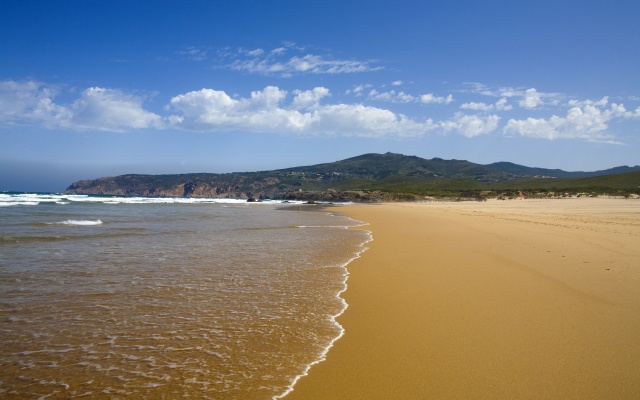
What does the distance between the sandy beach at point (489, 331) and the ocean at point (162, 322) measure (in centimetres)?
48

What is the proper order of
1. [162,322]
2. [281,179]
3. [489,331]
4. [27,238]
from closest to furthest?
1. [489,331]
2. [162,322]
3. [27,238]
4. [281,179]

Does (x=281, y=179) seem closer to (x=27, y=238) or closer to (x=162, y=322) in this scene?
(x=27, y=238)

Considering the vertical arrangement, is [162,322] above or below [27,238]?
below

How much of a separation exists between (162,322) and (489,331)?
4248 mm

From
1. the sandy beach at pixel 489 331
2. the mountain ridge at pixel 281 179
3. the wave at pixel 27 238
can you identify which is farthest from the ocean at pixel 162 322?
the mountain ridge at pixel 281 179

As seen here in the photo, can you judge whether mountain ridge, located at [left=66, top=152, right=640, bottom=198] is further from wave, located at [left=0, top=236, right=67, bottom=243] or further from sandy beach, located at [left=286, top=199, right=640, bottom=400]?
sandy beach, located at [left=286, top=199, right=640, bottom=400]

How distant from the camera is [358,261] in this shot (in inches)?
338

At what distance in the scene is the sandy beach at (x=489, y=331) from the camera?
9.68 feet

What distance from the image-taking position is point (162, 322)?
4348 mm

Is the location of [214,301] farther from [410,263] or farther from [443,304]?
[410,263]

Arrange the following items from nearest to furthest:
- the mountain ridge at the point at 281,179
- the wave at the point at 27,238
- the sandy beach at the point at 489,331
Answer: the sandy beach at the point at 489,331 < the wave at the point at 27,238 < the mountain ridge at the point at 281,179

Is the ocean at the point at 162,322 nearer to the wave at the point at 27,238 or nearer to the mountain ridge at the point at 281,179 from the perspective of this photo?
the wave at the point at 27,238

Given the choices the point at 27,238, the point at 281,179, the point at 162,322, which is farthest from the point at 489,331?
the point at 281,179

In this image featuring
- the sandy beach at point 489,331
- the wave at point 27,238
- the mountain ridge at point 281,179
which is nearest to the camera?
the sandy beach at point 489,331
